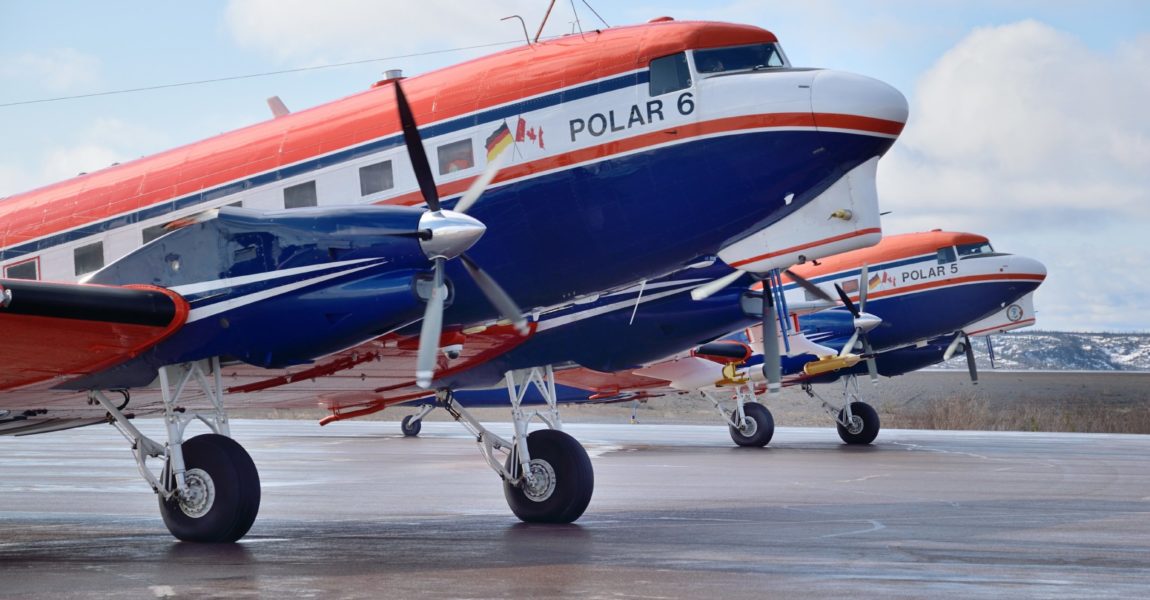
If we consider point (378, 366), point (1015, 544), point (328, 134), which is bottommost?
point (1015, 544)

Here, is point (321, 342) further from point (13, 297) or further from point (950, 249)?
point (950, 249)

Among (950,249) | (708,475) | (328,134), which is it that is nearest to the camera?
A: (328,134)

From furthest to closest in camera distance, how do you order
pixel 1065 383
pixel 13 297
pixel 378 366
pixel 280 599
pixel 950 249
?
pixel 1065 383 → pixel 950 249 → pixel 378 366 → pixel 13 297 → pixel 280 599

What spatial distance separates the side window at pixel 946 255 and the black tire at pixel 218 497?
25925mm

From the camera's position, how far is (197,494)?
12984mm

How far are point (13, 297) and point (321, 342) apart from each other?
299 centimetres

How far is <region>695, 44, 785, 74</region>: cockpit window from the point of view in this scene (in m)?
13.7

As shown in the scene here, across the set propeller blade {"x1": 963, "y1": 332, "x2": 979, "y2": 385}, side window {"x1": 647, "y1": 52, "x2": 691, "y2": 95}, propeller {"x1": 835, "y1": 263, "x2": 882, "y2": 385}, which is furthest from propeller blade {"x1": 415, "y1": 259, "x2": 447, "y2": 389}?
propeller blade {"x1": 963, "y1": 332, "x2": 979, "y2": 385}

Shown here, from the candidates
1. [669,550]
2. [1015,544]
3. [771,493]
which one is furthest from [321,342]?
[771,493]

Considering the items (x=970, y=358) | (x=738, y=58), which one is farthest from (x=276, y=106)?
(x=970, y=358)

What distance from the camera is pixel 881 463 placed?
2750cm

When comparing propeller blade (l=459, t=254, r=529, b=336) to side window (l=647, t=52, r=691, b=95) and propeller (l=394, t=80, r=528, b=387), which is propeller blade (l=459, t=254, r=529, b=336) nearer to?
propeller (l=394, t=80, r=528, b=387)

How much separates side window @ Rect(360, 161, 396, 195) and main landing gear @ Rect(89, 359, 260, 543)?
2.91m

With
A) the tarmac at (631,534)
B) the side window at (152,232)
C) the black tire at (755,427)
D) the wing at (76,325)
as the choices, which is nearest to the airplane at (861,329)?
the black tire at (755,427)
